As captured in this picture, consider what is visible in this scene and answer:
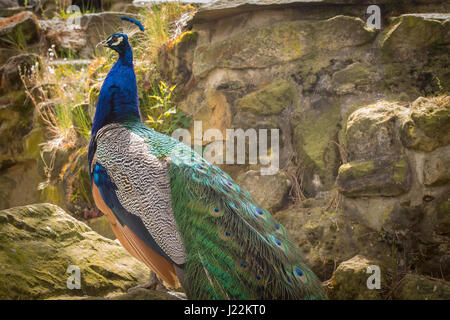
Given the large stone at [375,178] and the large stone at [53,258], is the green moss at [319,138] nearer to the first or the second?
the large stone at [375,178]

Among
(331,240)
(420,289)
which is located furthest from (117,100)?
(420,289)

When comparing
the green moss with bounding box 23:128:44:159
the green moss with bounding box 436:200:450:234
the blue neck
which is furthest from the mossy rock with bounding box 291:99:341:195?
the green moss with bounding box 23:128:44:159

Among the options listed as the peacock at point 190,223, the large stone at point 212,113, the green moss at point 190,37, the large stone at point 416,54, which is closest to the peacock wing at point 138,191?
the peacock at point 190,223

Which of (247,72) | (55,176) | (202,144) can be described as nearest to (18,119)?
(55,176)

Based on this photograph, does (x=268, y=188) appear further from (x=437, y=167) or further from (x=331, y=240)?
(x=437, y=167)

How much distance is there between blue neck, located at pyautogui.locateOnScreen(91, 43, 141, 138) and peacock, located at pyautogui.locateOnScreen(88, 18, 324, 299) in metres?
0.12

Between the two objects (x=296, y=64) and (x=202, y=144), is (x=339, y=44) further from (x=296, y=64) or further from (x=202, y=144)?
(x=202, y=144)

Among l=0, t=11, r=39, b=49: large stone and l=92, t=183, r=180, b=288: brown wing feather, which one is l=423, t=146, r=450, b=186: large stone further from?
l=0, t=11, r=39, b=49: large stone

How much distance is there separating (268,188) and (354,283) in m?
1.11

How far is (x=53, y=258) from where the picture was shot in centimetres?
242

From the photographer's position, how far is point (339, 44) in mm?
3637

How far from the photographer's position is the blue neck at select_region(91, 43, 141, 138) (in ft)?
8.66

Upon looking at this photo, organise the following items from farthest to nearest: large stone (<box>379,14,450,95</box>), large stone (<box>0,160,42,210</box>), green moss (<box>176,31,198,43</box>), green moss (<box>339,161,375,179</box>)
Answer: large stone (<box>0,160,42,210</box>) < green moss (<box>176,31,198,43</box>) < large stone (<box>379,14,450,95</box>) < green moss (<box>339,161,375,179</box>)

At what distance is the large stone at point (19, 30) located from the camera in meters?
5.64
